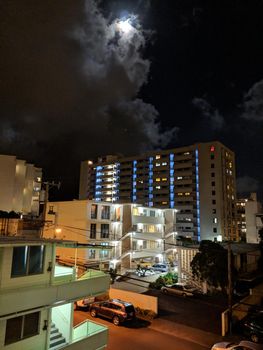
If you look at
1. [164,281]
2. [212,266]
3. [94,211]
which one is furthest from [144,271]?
[212,266]

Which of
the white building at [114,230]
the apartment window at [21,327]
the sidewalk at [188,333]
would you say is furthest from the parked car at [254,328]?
the white building at [114,230]

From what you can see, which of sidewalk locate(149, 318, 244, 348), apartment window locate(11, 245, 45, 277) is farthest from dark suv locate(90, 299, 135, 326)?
apartment window locate(11, 245, 45, 277)

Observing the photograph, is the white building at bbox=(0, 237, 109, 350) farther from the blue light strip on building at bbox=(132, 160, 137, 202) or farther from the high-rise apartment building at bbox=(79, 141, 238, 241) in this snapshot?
the blue light strip on building at bbox=(132, 160, 137, 202)

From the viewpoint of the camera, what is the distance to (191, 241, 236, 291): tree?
2553 cm

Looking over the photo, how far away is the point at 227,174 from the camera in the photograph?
84438 millimetres

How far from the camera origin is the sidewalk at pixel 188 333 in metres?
17.2

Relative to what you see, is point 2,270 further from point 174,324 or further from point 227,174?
point 227,174

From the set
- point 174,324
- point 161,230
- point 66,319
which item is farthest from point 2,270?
point 161,230

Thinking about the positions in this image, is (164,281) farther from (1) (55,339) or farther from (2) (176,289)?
(1) (55,339)

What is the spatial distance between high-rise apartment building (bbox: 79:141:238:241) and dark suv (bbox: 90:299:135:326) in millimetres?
56435

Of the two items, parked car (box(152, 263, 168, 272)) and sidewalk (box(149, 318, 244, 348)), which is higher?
parked car (box(152, 263, 168, 272))

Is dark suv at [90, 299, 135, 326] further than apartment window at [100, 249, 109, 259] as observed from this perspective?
No

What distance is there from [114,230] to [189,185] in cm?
4830

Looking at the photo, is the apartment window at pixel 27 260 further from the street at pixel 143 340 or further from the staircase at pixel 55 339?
the street at pixel 143 340
